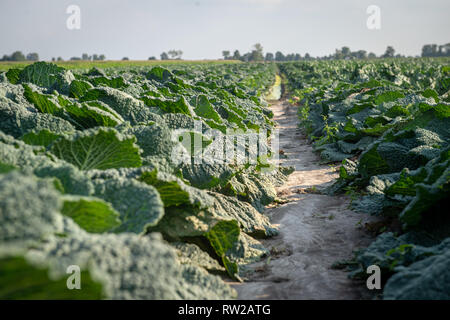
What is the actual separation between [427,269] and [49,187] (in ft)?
6.74

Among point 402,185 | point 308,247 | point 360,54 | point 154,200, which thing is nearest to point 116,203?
point 154,200

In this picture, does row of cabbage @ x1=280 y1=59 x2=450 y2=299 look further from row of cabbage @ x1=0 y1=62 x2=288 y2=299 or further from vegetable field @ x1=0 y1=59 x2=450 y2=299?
row of cabbage @ x1=0 y1=62 x2=288 y2=299

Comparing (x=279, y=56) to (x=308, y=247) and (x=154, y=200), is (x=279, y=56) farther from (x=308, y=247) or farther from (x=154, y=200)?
(x=154, y=200)

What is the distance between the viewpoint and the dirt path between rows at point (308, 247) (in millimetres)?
2871

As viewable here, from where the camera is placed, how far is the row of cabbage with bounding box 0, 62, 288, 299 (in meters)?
1.47

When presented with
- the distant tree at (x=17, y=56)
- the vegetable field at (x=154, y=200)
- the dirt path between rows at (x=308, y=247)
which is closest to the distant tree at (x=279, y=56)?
the distant tree at (x=17, y=56)

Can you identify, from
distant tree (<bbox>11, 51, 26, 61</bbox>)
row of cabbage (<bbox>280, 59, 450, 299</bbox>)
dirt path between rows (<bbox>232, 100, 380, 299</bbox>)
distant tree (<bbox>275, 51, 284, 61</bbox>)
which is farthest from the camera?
distant tree (<bbox>275, 51, 284, 61</bbox>)

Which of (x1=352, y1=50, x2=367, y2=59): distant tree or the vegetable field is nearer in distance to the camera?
the vegetable field

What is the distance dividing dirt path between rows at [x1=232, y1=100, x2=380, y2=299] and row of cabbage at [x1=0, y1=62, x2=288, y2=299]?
189 mm

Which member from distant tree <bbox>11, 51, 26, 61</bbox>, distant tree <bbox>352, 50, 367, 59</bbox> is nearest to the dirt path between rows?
distant tree <bbox>11, 51, 26, 61</bbox>

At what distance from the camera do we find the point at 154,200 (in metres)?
2.21

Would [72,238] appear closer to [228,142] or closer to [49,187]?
[49,187]

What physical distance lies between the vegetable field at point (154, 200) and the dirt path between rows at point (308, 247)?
0.46 feet
